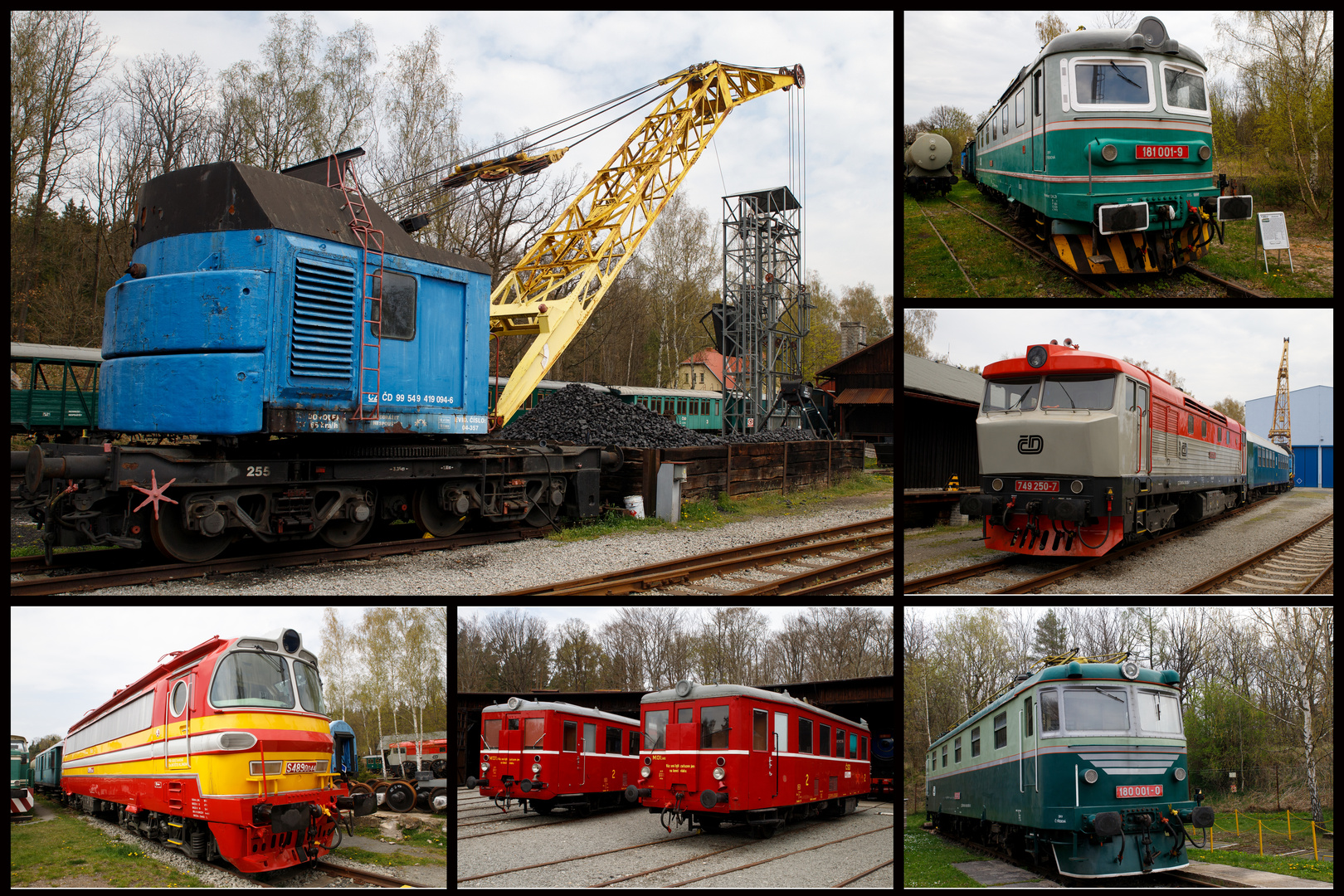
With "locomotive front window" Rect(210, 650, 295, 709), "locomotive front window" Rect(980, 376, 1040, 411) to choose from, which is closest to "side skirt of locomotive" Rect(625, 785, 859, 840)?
"locomotive front window" Rect(210, 650, 295, 709)

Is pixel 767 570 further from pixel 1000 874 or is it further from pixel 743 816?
pixel 1000 874

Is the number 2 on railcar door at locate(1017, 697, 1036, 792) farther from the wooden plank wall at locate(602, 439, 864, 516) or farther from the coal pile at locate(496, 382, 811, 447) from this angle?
the coal pile at locate(496, 382, 811, 447)

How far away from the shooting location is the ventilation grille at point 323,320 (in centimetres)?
720

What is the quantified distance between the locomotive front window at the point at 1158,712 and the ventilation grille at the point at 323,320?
26.4 ft

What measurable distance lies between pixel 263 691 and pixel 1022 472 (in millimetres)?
7836

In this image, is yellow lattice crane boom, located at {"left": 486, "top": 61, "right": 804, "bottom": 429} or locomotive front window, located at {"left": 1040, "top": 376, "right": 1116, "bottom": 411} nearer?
locomotive front window, located at {"left": 1040, "top": 376, "right": 1116, "bottom": 411}

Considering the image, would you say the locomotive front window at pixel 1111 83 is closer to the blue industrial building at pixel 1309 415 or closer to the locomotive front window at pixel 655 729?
the blue industrial building at pixel 1309 415

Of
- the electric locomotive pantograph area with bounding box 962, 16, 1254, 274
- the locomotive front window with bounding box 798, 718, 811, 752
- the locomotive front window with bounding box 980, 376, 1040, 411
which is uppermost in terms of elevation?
the electric locomotive pantograph area with bounding box 962, 16, 1254, 274

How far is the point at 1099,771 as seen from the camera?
6301 millimetres

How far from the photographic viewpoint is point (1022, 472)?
27.3 ft

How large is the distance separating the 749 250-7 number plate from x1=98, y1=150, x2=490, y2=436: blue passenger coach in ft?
24.9

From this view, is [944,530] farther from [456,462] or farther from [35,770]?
[35,770]

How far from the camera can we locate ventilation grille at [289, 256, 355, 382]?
7203 mm

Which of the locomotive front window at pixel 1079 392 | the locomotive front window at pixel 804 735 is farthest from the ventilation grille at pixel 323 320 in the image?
the locomotive front window at pixel 1079 392
